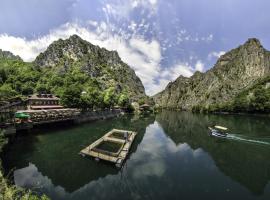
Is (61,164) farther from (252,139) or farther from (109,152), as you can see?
(252,139)

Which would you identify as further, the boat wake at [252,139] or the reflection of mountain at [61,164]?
the boat wake at [252,139]

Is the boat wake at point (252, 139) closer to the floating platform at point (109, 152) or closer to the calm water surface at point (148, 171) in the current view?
the calm water surface at point (148, 171)

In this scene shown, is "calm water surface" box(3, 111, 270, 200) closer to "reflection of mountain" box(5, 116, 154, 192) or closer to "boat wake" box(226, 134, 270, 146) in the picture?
"reflection of mountain" box(5, 116, 154, 192)

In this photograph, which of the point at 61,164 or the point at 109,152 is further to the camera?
the point at 109,152

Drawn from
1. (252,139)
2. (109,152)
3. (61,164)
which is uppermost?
(252,139)

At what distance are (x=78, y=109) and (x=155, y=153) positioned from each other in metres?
62.1

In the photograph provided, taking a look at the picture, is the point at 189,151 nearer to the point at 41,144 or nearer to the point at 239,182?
the point at 239,182

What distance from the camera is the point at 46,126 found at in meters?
64.4

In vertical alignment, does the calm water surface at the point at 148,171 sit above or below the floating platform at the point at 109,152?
below

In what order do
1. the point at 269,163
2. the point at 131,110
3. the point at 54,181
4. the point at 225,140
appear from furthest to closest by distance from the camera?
the point at 131,110 < the point at 225,140 < the point at 269,163 < the point at 54,181

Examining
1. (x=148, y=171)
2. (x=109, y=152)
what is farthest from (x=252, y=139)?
(x=109, y=152)

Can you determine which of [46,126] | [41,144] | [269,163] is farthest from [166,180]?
[46,126]

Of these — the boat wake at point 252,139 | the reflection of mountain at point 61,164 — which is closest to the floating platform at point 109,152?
the reflection of mountain at point 61,164

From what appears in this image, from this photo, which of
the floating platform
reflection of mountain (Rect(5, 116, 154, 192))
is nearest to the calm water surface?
reflection of mountain (Rect(5, 116, 154, 192))
